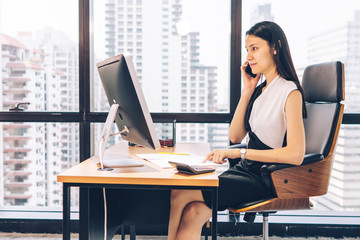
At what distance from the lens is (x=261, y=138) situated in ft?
5.69

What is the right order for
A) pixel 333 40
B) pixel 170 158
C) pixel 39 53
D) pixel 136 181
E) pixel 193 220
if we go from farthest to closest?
1. pixel 39 53
2. pixel 333 40
3. pixel 170 158
4. pixel 193 220
5. pixel 136 181

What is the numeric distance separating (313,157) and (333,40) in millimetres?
1365

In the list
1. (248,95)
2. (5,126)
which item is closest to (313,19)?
(248,95)

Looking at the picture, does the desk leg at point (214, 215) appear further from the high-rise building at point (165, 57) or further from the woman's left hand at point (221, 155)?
the high-rise building at point (165, 57)

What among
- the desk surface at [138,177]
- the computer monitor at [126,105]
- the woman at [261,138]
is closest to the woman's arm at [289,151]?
the woman at [261,138]

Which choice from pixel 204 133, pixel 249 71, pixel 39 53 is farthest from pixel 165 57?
pixel 39 53

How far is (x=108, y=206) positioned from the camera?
1641 mm

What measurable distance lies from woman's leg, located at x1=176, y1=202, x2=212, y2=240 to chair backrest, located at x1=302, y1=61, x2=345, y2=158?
67 cm

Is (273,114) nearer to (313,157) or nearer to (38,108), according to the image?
(313,157)

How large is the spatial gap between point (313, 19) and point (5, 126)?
254 centimetres

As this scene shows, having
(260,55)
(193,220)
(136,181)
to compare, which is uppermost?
(260,55)

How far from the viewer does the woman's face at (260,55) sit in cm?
171

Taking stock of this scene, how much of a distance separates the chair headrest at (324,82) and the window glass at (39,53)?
1716 millimetres

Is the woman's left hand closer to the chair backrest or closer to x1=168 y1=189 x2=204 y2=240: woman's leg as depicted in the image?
x1=168 y1=189 x2=204 y2=240: woman's leg
